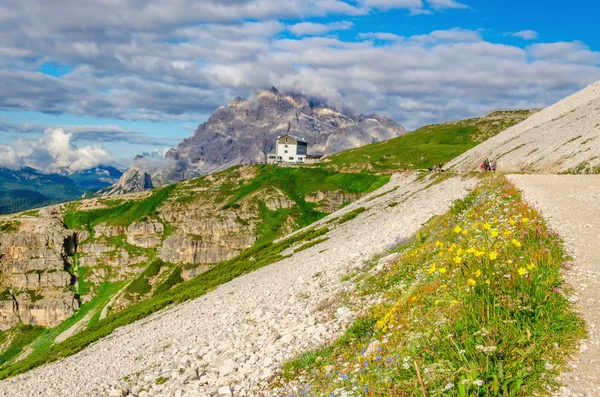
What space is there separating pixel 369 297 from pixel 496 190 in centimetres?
1201

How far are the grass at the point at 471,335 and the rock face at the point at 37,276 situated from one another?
536 ft

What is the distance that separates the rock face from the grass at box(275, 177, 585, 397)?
536 feet

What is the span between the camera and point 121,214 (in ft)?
617

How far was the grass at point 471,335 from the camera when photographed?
7.78 metres

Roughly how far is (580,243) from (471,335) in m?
8.30

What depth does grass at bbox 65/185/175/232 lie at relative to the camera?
180m

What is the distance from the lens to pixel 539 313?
909 centimetres

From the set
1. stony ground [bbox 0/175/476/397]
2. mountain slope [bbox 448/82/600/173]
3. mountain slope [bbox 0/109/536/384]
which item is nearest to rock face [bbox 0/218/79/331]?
mountain slope [bbox 0/109/536/384]

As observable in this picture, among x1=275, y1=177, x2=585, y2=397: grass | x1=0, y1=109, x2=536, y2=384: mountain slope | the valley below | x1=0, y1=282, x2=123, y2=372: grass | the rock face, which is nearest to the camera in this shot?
x1=275, y1=177, x2=585, y2=397: grass

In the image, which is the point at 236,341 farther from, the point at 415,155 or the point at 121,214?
the point at 121,214

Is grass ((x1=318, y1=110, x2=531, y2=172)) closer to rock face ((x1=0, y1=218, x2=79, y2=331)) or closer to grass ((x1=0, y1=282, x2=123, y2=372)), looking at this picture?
grass ((x1=0, y1=282, x2=123, y2=372))

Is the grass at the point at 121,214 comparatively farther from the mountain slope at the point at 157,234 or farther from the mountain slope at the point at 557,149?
the mountain slope at the point at 557,149

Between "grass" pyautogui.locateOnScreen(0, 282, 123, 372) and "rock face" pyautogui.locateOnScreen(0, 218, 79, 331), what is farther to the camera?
"rock face" pyautogui.locateOnScreen(0, 218, 79, 331)

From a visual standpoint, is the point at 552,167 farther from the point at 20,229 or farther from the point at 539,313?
the point at 20,229
